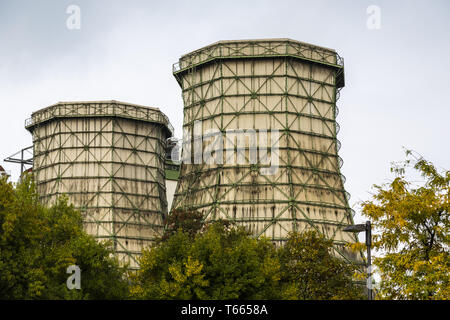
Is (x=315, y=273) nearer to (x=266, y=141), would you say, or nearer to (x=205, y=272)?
(x=205, y=272)

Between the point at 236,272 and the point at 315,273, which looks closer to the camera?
the point at 236,272

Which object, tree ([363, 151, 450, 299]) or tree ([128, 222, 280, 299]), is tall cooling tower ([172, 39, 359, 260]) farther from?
tree ([363, 151, 450, 299])

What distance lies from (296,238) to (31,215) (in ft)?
56.2

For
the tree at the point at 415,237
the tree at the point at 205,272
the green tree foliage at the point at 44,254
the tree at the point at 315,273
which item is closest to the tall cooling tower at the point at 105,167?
the green tree foliage at the point at 44,254

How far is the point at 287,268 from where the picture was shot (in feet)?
121

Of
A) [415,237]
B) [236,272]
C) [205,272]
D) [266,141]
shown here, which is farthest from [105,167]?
[415,237]

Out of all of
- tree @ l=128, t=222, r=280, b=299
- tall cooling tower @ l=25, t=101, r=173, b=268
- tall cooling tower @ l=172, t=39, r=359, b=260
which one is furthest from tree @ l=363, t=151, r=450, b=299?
tall cooling tower @ l=25, t=101, r=173, b=268

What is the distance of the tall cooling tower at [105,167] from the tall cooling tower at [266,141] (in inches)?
457

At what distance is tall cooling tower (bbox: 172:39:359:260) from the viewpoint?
2122 inches

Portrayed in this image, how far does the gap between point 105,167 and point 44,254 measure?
122 feet

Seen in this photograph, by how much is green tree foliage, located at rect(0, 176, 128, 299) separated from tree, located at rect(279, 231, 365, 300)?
9889 millimetres

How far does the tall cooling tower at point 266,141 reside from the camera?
53.9 metres

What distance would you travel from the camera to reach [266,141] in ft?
181

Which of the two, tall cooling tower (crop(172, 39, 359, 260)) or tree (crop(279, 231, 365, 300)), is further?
tall cooling tower (crop(172, 39, 359, 260))
